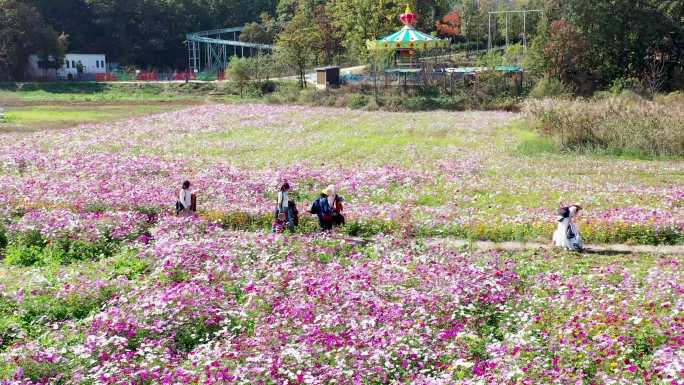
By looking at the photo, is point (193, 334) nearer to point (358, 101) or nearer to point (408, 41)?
point (358, 101)

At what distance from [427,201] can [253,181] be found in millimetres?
6308

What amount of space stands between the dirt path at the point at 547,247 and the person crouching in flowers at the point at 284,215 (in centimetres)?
375

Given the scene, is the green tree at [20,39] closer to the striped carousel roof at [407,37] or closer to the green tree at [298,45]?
the green tree at [298,45]

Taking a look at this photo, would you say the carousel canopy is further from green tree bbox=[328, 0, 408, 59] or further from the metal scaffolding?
the metal scaffolding

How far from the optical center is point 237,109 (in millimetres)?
56812

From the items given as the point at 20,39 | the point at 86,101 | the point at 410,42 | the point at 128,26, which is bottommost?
the point at 86,101

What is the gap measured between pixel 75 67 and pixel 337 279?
9162cm

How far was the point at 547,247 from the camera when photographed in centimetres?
1883

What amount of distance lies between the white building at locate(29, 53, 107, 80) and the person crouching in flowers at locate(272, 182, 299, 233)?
79.9 m

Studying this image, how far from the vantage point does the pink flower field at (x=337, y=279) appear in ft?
37.5

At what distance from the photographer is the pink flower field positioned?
450 inches

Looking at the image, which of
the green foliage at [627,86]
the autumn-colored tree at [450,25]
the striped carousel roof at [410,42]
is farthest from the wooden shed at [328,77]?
the autumn-colored tree at [450,25]

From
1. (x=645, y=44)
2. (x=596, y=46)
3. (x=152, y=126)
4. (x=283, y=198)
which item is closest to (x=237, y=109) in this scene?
(x=152, y=126)

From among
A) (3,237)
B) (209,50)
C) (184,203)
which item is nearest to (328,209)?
(184,203)
